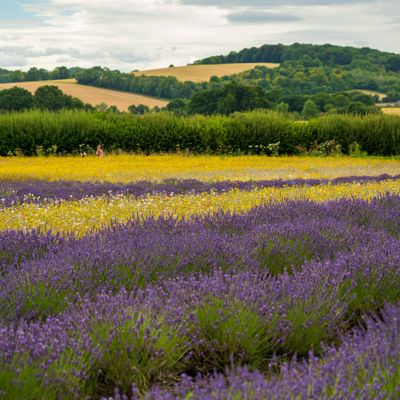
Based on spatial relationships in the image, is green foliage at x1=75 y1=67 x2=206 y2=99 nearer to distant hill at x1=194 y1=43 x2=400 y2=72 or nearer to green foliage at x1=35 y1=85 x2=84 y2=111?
green foliage at x1=35 y1=85 x2=84 y2=111

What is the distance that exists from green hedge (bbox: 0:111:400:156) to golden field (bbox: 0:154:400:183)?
1.65 metres

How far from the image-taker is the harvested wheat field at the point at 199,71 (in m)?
77.0

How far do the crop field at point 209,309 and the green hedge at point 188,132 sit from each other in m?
19.8

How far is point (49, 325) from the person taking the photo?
350cm

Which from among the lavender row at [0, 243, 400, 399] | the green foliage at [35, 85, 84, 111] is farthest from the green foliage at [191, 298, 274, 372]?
the green foliage at [35, 85, 84, 111]

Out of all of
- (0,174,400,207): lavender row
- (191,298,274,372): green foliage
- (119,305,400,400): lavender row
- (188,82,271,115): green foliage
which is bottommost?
(0,174,400,207): lavender row

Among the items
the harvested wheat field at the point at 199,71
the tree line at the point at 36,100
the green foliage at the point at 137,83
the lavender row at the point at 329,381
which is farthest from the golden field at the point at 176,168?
the harvested wheat field at the point at 199,71

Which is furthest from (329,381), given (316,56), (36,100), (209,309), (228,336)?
(316,56)

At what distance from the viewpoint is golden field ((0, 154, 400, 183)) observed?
17.6 m

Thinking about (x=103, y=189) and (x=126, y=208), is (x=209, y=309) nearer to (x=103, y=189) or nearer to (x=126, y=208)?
(x=126, y=208)

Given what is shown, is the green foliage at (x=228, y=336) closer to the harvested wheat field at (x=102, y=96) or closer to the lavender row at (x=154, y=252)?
the lavender row at (x=154, y=252)

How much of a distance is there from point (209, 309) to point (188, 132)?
24.2 metres

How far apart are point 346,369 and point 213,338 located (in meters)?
1.02

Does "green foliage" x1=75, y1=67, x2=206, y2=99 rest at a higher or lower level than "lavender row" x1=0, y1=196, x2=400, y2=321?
higher
